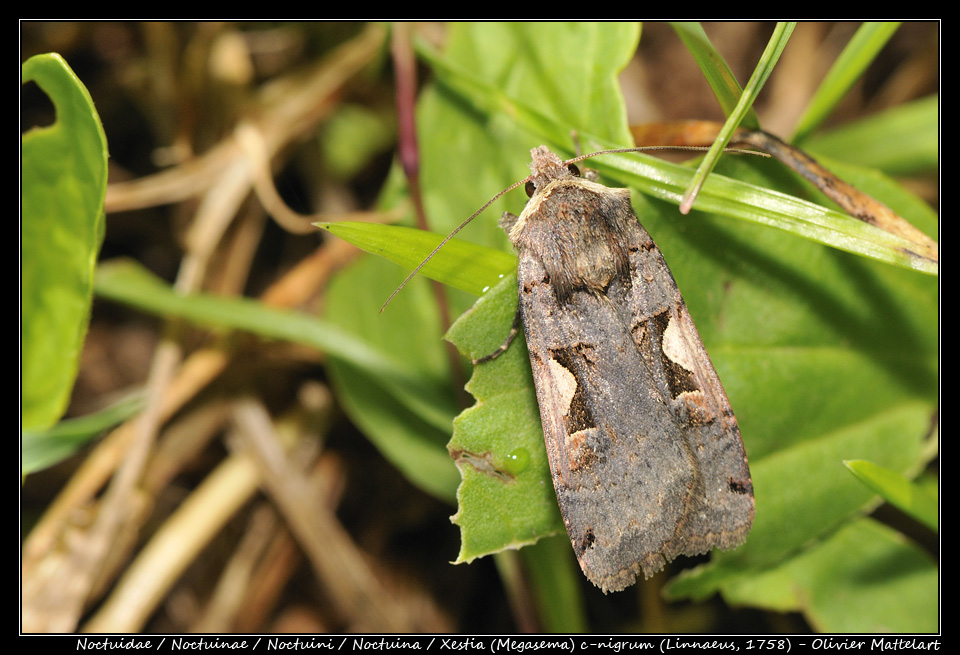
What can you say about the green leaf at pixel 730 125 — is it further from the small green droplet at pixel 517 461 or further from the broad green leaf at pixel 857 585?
the broad green leaf at pixel 857 585

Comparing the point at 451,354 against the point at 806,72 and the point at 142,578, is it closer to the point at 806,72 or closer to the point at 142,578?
the point at 142,578

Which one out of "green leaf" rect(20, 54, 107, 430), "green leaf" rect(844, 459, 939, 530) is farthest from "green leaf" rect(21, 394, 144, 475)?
"green leaf" rect(844, 459, 939, 530)

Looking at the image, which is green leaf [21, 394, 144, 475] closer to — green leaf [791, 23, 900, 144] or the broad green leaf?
the broad green leaf

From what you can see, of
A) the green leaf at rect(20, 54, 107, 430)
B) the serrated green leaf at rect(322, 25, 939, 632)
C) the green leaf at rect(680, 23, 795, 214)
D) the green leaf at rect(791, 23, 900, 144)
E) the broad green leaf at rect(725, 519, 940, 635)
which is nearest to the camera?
the green leaf at rect(680, 23, 795, 214)

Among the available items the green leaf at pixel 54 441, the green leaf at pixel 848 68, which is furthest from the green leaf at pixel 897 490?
the green leaf at pixel 54 441

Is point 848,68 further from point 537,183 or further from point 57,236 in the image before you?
point 57,236

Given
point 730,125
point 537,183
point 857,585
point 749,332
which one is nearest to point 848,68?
point 730,125
